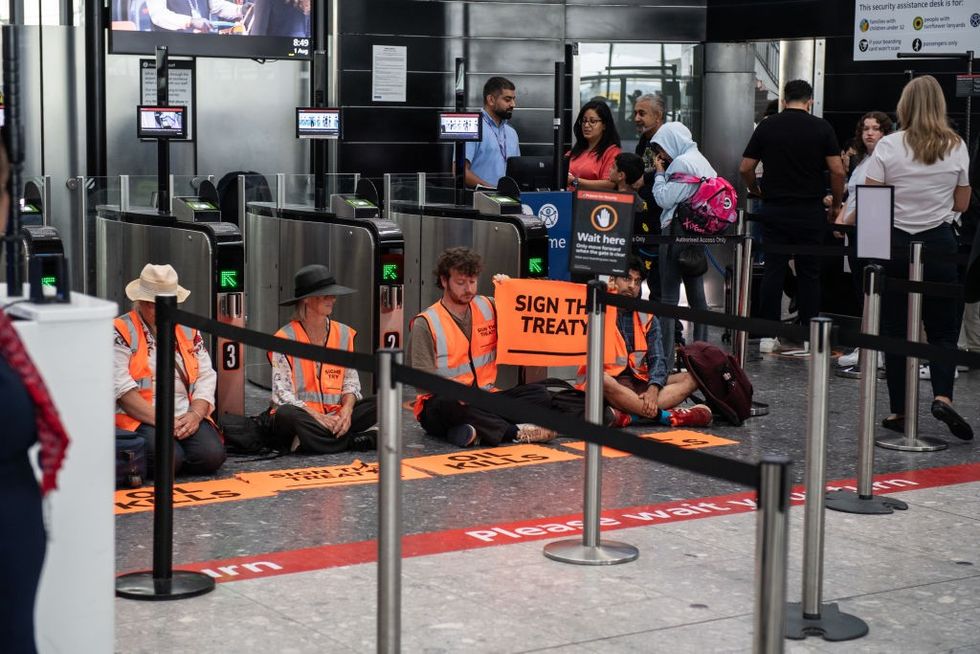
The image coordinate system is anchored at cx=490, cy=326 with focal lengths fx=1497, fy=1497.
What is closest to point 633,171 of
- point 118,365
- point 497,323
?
point 497,323

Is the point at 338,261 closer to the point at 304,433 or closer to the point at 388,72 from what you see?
the point at 304,433

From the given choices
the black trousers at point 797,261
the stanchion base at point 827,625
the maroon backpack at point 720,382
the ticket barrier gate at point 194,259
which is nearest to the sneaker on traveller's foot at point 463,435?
the ticket barrier gate at point 194,259

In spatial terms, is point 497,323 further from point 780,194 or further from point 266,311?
point 780,194

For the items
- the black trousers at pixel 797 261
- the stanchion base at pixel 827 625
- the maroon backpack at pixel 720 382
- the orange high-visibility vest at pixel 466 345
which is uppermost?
the black trousers at pixel 797 261

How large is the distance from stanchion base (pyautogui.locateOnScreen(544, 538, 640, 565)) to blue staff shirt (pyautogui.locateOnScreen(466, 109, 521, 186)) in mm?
5733

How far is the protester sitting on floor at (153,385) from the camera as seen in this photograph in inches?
262

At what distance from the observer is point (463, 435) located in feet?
24.9

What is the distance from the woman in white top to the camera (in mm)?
8164

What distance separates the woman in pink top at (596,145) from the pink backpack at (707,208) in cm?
65

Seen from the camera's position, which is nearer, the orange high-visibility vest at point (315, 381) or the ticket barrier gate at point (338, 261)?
the orange high-visibility vest at point (315, 381)

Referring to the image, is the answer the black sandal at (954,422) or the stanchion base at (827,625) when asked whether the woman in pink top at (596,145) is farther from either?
the stanchion base at (827,625)

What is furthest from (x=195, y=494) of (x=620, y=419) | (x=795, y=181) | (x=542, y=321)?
(x=795, y=181)

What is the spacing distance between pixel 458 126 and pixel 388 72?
3344 millimetres

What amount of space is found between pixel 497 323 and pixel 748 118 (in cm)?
648
